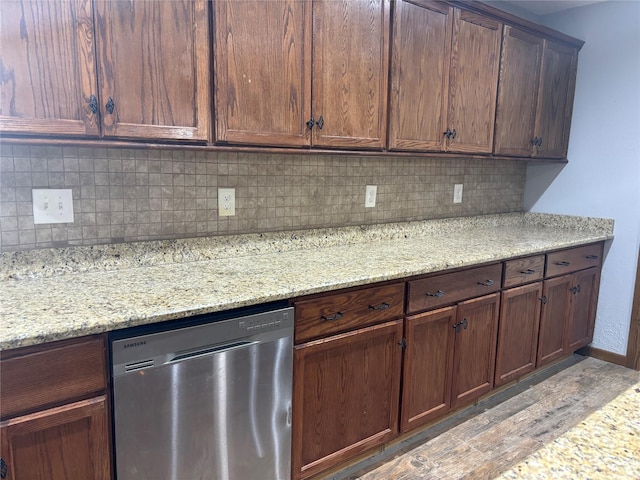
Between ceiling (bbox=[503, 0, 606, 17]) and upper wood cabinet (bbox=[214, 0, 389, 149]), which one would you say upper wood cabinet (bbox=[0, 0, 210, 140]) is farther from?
ceiling (bbox=[503, 0, 606, 17])

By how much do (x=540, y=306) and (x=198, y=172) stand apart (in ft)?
6.81

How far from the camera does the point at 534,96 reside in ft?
9.34

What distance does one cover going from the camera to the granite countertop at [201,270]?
1.22 metres

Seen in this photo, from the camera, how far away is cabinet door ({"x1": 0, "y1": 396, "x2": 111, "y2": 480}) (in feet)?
3.63

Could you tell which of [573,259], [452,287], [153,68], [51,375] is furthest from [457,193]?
[51,375]

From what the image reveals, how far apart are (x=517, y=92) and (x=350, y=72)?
1.33 meters

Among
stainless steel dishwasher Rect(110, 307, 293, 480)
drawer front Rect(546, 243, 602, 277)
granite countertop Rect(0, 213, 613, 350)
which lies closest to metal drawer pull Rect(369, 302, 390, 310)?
granite countertop Rect(0, 213, 613, 350)

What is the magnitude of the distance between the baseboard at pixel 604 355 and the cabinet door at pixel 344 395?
78.1 inches

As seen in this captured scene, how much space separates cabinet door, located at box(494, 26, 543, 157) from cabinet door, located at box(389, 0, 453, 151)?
0.51 m

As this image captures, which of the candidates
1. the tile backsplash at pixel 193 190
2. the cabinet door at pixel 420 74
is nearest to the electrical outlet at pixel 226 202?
the tile backsplash at pixel 193 190

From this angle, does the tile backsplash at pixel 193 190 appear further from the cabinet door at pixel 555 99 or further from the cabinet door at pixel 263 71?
the cabinet door at pixel 555 99

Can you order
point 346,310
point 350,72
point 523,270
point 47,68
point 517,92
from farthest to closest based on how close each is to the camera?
point 517,92 → point 523,270 → point 350,72 → point 346,310 → point 47,68

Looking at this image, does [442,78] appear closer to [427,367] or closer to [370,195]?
[370,195]

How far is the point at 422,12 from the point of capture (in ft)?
7.10
